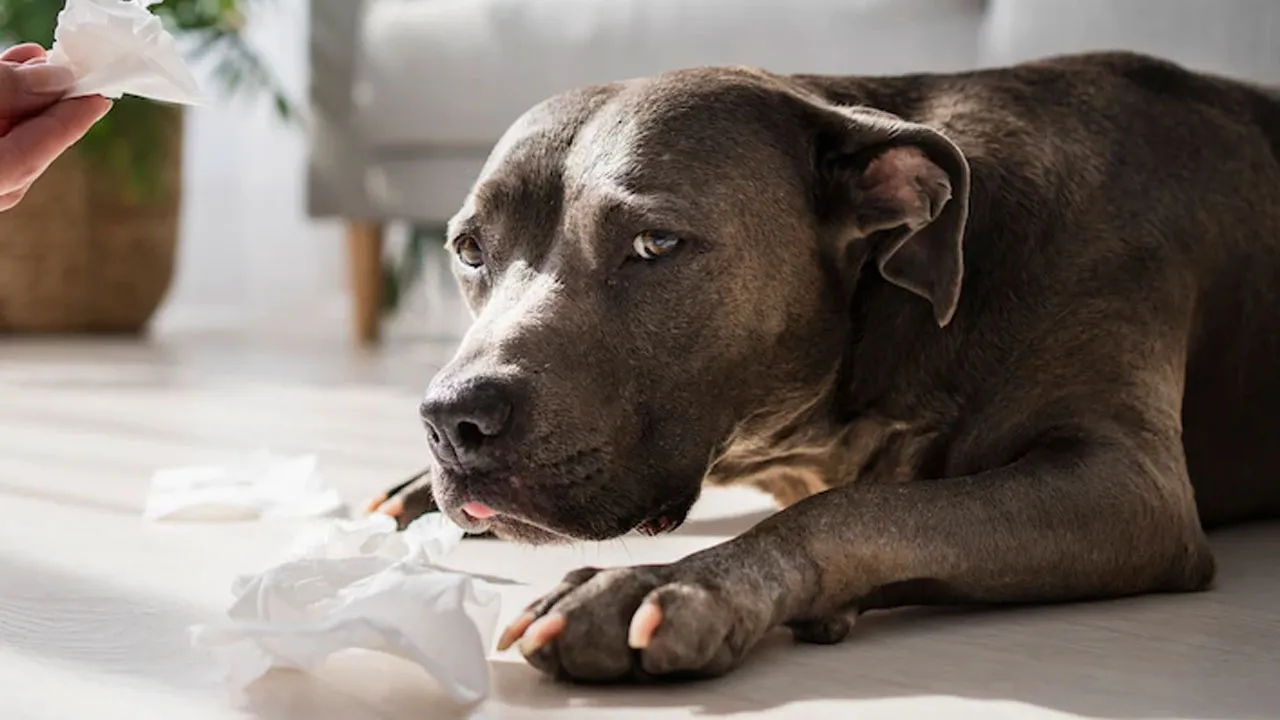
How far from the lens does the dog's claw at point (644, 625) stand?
135cm

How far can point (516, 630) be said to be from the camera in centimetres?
142

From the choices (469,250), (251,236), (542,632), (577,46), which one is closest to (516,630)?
(542,632)

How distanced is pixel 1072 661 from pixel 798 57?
2.53 m

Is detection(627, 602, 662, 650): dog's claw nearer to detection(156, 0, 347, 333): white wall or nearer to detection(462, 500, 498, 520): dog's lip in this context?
detection(462, 500, 498, 520): dog's lip

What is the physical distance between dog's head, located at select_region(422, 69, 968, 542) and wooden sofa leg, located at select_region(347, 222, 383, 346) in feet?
11.2

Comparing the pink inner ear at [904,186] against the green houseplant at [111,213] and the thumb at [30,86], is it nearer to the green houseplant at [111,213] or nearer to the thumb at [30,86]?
the thumb at [30,86]

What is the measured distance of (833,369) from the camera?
1.92 metres

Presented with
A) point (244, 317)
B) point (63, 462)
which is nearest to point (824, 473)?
point (63, 462)

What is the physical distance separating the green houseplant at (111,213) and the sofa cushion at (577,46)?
1.07 m

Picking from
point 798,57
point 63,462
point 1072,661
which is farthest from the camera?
point 798,57

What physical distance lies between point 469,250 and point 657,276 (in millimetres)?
265

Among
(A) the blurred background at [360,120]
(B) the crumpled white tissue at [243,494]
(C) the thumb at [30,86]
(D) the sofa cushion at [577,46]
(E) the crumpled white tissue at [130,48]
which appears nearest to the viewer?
(E) the crumpled white tissue at [130,48]

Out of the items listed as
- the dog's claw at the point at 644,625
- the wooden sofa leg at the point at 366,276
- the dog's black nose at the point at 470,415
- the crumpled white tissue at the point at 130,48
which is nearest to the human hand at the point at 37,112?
the crumpled white tissue at the point at 130,48

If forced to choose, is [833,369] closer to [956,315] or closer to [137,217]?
[956,315]
